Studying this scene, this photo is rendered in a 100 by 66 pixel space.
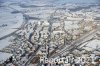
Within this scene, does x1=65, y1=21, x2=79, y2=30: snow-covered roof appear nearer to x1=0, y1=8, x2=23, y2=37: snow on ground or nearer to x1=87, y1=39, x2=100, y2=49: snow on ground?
x1=87, y1=39, x2=100, y2=49: snow on ground

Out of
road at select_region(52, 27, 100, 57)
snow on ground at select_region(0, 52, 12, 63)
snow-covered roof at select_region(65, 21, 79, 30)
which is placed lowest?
snow on ground at select_region(0, 52, 12, 63)

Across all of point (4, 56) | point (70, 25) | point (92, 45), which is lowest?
point (4, 56)

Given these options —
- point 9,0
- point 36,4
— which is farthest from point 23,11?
point 9,0

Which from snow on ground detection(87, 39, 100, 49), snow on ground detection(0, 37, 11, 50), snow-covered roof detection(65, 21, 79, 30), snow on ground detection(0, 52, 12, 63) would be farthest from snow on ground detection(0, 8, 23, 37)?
snow on ground detection(87, 39, 100, 49)

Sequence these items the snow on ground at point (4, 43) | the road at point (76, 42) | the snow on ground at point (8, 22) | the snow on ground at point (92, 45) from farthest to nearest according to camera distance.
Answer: the snow on ground at point (8, 22) < the snow on ground at point (4, 43) < the snow on ground at point (92, 45) < the road at point (76, 42)

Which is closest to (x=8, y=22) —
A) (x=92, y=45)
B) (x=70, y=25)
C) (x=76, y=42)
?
(x=70, y=25)

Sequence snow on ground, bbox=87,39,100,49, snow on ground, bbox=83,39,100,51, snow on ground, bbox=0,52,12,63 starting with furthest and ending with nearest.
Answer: snow on ground, bbox=87,39,100,49 → snow on ground, bbox=83,39,100,51 → snow on ground, bbox=0,52,12,63

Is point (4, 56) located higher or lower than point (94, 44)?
lower

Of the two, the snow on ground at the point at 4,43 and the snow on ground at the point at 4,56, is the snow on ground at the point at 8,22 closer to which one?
the snow on ground at the point at 4,43

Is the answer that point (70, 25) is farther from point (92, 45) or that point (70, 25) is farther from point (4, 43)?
point (4, 43)

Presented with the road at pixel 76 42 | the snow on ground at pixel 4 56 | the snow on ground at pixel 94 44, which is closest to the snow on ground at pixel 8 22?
the snow on ground at pixel 4 56

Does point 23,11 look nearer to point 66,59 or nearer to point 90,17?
point 90,17
